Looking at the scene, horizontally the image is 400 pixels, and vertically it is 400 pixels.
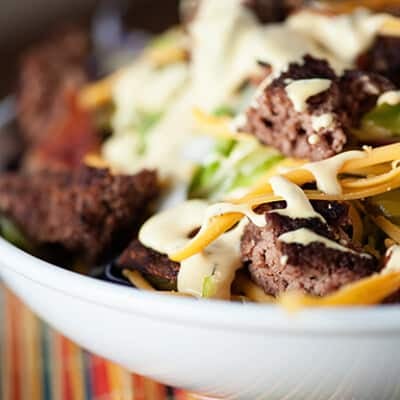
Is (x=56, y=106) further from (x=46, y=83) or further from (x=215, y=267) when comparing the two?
(x=215, y=267)

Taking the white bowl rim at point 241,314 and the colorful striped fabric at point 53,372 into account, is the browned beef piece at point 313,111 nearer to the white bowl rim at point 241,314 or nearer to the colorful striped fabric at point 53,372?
the white bowl rim at point 241,314

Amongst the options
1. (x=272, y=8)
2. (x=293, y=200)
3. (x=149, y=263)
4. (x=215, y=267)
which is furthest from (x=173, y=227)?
(x=272, y=8)

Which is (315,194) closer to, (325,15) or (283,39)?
(283,39)

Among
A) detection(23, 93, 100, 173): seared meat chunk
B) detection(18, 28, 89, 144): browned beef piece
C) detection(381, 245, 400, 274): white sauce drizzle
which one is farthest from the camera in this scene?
detection(18, 28, 89, 144): browned beef piece

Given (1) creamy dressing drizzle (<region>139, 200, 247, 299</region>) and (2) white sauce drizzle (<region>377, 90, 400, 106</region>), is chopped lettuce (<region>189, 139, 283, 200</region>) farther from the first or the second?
(2) white sauce drizzle (<region>377, 90, 400, 106</region>)

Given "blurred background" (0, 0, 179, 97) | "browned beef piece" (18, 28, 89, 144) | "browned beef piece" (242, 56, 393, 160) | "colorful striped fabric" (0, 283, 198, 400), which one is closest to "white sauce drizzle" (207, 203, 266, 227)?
"browned beef piece" (242, 56, 393, 160)
